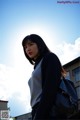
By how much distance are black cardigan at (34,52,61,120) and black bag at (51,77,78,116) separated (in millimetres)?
36

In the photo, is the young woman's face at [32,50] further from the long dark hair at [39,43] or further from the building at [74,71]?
the building at [74,71]

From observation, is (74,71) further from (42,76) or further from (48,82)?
(48,82)

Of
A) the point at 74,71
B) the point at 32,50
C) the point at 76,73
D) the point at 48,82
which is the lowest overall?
the point at 76,73

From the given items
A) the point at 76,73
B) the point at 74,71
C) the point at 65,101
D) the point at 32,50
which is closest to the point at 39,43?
the point at 32,50

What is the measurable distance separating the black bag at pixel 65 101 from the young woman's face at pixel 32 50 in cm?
32

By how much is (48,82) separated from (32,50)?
383 mm

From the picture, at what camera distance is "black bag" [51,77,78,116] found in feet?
6.13

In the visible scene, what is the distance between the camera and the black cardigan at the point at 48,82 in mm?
1877

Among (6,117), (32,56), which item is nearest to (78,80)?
(6,117)

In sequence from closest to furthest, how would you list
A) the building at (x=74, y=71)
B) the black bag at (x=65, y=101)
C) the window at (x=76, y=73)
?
the black bag at (x=65, y=101) < the building at (x=74, y=71) < the window at (x=76, y=73)

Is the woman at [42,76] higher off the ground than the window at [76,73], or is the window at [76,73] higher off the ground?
the woman at [42,76]

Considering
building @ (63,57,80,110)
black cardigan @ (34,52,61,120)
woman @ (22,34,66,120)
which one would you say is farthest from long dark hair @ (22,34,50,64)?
building @ (63,57,80,110)

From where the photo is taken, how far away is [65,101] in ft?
6.29

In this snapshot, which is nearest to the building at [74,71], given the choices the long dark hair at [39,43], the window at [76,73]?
the window at [76,73]
